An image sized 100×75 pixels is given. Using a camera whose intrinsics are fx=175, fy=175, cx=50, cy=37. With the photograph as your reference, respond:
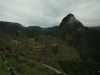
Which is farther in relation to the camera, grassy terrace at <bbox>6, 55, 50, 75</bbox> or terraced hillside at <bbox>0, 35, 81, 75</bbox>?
grassy terrace at <bbox>6, 55, 50, 75</bbox>

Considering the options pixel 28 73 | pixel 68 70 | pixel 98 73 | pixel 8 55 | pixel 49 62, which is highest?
pixel 8 55

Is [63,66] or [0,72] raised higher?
[0,72]

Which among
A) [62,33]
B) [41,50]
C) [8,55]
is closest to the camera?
[8,55]

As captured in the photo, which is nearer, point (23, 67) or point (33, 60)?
point (23, 67)

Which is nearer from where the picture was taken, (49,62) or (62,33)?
(49,62)

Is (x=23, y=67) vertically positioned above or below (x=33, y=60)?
above

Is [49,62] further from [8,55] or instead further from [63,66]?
[8,55]

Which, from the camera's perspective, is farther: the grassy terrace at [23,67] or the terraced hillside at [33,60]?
the grassy terrace at [23,67]

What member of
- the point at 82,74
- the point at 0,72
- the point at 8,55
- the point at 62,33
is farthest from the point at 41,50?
the point at 62,33

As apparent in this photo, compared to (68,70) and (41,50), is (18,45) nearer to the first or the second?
(41,50)

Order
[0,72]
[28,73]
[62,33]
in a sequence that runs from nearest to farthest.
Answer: [0,72], [28,73], [62,33]

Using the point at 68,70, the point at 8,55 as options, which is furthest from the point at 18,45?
the point at 8,55
